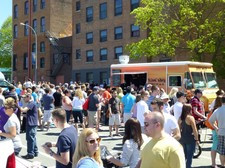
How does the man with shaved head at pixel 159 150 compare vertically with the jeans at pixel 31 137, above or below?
above

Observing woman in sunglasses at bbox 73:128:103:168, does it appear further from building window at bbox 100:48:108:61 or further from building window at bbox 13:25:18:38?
building window at bbox 13:25:18:38

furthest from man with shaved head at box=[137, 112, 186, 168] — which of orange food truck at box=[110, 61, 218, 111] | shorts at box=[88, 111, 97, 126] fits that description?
orange food truck at box=[110, 61, 218, 111]

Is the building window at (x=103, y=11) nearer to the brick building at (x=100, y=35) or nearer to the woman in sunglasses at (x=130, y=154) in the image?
the brick building at (x=100, y=35)

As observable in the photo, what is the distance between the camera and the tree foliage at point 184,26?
22891 mm

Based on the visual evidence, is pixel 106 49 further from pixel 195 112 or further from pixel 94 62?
pixel 195 112

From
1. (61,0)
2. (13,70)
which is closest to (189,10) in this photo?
(61,0)

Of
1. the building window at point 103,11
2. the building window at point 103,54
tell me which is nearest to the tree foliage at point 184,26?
the building window at point 103,54

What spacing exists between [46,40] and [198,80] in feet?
98.8

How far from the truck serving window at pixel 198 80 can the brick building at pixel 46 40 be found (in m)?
26.7

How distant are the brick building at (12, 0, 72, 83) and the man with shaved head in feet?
125

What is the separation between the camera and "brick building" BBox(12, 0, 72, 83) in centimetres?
4269

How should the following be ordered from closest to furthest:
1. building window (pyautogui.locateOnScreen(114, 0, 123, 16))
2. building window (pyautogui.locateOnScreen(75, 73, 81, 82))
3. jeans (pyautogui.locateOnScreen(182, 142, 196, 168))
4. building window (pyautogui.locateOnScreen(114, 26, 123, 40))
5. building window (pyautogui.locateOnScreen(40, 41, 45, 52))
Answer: jeans (pyautogui.locateOnScreen(182, 142, 196, 168)) < building window (pyautogui.locateOnScreen(114, 26, 123, 40)) < building window (pyautogui.locateOnScreen(114, 0, 123, 16)) < building window (pyautogui.locateOnScreen(75, 73, 81, 82)) < building window (pyautogui.locateOnScreen(40, 41, 45, 52))

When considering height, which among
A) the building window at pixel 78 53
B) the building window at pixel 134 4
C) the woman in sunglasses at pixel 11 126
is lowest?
the woman in sunglasses at pixel 11 126

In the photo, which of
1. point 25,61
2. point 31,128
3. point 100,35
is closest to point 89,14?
point 100,35
